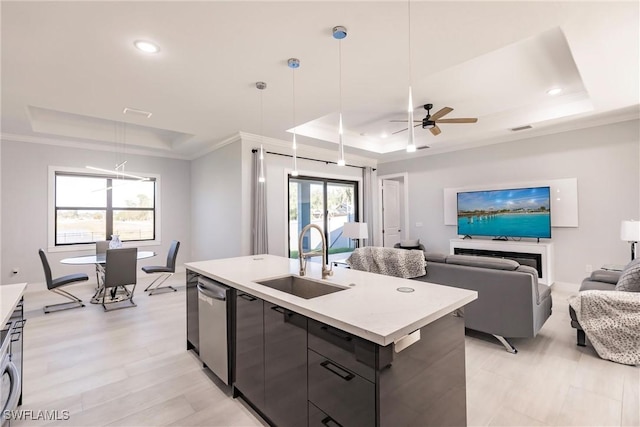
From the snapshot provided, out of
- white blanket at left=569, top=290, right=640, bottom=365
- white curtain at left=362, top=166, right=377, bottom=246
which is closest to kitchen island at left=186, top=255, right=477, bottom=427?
white blanket at left=569, top=290, right=640, bottom=365

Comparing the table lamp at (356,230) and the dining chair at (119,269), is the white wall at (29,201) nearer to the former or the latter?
the dining chair at (119,269)

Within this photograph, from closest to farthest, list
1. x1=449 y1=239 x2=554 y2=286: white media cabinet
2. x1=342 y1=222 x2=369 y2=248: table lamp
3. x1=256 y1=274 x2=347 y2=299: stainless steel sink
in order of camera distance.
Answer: x1=256 y1=274 x2=347 y2=299: stainless steel sink < x1=449 y1=239 x2=554 y2=286: white media cabinet < x1=342 y1=222 x2=369 y2=248: table lamp

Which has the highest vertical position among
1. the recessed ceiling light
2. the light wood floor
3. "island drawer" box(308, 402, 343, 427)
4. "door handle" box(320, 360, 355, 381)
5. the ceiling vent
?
the ceiling vent

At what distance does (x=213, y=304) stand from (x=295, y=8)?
7.37 ft

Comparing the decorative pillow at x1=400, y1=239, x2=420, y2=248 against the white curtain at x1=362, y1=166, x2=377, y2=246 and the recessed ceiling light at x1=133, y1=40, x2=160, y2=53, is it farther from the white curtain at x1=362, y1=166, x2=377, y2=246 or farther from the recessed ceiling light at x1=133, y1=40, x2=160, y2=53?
the recessed ceiling light at x1=133, y1=40, x2=160, y2=53

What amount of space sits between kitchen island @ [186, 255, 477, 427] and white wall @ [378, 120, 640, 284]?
451 centimetres

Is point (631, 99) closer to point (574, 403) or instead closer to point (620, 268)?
point (620, 268)

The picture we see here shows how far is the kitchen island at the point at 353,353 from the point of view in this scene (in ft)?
4.15

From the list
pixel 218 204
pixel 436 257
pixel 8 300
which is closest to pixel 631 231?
pixel 436 257

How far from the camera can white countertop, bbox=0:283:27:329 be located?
148 cm

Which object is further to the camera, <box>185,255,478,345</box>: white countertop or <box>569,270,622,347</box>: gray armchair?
<box>569,270,622,347</box>: gray armchair

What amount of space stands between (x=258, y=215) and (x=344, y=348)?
12.8 ft

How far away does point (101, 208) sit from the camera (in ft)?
19.6

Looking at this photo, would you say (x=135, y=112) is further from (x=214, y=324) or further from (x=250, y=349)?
(x=250, y=349)
